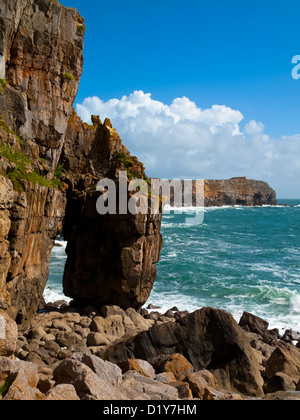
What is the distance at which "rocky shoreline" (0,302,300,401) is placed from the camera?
23.3ft

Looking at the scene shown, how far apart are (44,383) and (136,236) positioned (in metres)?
14.2

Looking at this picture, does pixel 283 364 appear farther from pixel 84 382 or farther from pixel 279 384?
pixel 84 382

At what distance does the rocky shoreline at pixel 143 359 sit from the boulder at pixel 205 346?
0.03 meters

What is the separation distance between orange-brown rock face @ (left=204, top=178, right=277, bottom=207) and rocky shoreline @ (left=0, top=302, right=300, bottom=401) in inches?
5352

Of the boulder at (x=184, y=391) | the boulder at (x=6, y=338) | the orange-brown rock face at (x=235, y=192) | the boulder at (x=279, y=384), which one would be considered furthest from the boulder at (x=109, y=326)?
the orange-brown rock face at (x=235, y=192)

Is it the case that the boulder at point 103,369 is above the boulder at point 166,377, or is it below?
above

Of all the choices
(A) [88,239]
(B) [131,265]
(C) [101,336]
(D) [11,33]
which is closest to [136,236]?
(B) [131,265]

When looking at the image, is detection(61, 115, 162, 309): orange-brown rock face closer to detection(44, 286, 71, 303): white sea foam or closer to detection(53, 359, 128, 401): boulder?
detection(44, 286, 71, 303): white sea foam

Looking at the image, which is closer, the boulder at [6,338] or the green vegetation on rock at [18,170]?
the boulder at [6,338]

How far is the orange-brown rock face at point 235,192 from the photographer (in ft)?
514

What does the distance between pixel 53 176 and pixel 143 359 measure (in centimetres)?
1255

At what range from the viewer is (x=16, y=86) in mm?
18484

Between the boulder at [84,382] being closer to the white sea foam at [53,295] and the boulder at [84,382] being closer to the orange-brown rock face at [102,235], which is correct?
the orange-brown rock face at [102,235]

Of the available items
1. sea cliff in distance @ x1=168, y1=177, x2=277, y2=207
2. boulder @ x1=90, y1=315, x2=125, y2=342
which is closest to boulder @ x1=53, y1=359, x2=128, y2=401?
boulder @ x1=90, y1=315, x2=125, y2=342
